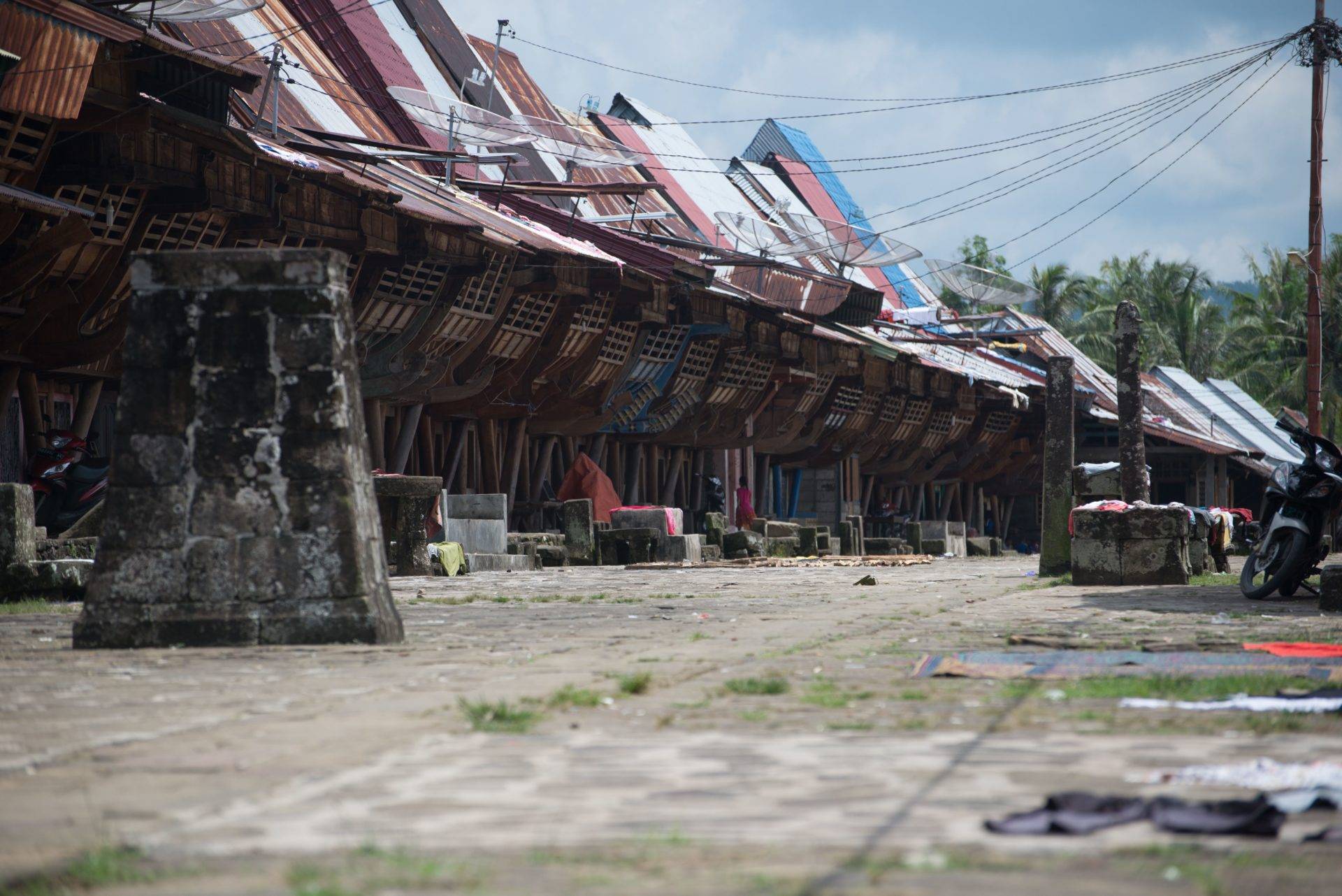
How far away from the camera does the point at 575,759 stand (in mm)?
3729

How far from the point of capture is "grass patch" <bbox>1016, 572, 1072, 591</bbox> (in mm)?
14125

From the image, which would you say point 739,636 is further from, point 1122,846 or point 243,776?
point 1122,846

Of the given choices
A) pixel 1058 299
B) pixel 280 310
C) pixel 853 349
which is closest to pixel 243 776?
pixel 280 310

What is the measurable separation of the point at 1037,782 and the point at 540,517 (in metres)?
22.9

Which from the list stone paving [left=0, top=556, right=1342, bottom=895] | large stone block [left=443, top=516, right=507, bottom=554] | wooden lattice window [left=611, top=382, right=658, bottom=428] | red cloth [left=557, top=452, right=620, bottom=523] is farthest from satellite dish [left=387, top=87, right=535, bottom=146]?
stone paving [left=0, top=556, right=1342, bottom=895]

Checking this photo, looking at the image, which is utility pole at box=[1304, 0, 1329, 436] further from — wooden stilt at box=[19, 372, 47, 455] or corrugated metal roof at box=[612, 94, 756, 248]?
wooden stilt at box=[19, 372, 47, 455]

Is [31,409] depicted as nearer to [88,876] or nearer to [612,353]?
[612,353]

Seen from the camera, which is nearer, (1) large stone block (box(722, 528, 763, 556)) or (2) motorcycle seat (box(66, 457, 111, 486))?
(2) motorcycle seat (box(66, 457, 111, 486))

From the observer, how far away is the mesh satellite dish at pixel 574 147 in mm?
23203

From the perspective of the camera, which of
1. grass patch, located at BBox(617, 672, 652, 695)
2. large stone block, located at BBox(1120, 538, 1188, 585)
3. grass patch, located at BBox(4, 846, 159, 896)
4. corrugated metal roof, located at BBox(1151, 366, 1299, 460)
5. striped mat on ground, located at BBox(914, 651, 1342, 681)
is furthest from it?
corrugated metal roof, located at BBox(1151, 366, 1299, 460)

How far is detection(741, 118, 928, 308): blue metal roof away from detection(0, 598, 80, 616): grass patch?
122ft

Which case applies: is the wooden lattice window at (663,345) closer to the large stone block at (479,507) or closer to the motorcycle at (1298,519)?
the large stone block at (479,507)

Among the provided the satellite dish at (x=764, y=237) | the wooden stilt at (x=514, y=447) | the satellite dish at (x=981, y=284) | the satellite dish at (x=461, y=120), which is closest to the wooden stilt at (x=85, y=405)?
the satellite dish at (x=461, y=120)

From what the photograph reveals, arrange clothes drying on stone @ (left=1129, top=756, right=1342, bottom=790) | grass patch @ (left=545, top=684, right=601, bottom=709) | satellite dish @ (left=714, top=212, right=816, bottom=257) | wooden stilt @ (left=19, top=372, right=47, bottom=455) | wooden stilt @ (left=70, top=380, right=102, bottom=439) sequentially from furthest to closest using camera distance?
satellite dish @ (left=714, top=212, right=816, bottom=257)
wooden stilt @ (left=70, top=380, right=102, bottom=439)
wooden stilt @ (left=19, top=372, right=47, bottom=455)
grass patch @ (left=545, top=684, right=601, bottom=709)
clothes drying on stone @ (left=1129, top=756, right=1342, bottom=790)
